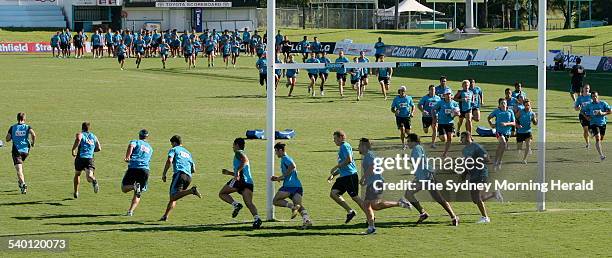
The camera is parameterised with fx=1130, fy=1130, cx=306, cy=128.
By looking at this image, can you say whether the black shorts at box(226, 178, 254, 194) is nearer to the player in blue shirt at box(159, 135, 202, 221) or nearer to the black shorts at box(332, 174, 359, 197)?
the player in blue shirt at box(159, 135, 202, 221)

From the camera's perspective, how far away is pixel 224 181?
23891 millimetres

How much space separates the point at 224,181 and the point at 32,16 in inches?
2650

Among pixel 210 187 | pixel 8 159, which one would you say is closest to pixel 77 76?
pixel 8 159

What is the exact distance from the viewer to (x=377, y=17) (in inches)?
3971

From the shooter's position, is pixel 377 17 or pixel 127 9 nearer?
pixel 127 9

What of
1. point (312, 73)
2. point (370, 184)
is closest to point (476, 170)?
point (370, 184)

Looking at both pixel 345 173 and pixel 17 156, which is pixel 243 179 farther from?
pixel 17 156

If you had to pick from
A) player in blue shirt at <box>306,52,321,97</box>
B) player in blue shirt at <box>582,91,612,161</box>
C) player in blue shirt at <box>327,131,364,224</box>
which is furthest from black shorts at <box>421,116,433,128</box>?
player in blue shirt at <box>306,52,321,97</box>

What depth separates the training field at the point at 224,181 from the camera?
17656mm

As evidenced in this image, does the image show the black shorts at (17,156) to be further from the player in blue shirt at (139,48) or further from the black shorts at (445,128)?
the player in blue shirt at (139,48)

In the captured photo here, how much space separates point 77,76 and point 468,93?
29.1m

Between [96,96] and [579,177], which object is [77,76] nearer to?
[96,96]

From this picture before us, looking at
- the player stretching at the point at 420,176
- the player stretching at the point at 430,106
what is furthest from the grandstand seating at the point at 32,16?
the player stretching at the point at 420,176

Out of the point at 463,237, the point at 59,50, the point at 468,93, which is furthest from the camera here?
the point at 59,50
